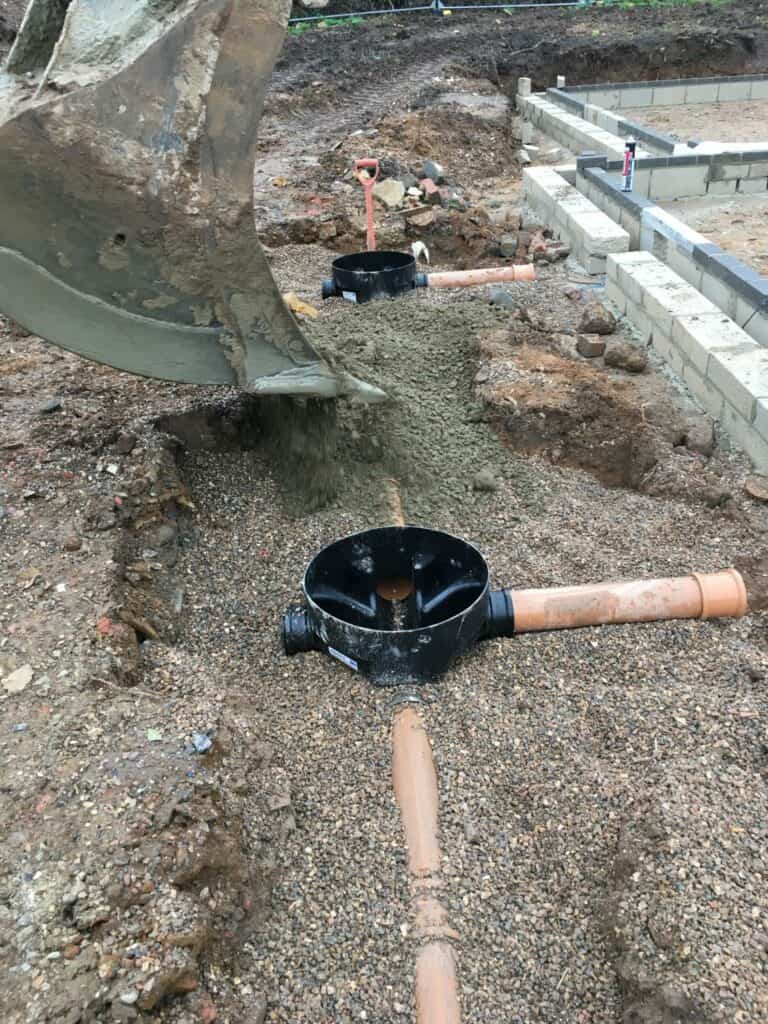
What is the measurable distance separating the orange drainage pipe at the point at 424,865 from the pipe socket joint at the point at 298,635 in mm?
454

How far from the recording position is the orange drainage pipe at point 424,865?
200 cm

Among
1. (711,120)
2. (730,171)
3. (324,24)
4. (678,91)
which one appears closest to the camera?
(730,171)

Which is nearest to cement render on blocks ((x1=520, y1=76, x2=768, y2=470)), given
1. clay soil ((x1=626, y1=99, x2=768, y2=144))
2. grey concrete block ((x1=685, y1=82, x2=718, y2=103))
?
clay soil ((x1=626, y1=99, x2=768, y2=144))

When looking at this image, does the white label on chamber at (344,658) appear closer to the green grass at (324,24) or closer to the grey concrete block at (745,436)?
the grey concrete block at (745,436)

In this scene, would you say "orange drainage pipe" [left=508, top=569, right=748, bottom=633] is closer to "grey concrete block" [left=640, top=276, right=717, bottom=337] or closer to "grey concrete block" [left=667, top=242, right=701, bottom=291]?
"grey concrete block" [left=640, top=276, right=717, bottom=337]

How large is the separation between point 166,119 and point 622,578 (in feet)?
→ 8.15

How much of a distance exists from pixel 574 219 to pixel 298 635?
5.06 metres

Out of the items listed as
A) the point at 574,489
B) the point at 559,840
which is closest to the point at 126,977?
the point at 559,840

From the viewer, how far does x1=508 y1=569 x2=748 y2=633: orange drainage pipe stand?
10.1 feet

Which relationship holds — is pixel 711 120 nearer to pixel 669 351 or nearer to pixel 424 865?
pixel 669 351

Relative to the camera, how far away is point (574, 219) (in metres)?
6.66

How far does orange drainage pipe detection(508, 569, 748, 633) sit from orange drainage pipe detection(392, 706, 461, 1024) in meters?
0.67

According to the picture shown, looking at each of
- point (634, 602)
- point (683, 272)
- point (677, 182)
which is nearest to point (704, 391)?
point (683, 272)

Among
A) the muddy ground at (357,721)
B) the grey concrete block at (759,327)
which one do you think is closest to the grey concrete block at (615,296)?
the muddy ground at (357,721)
